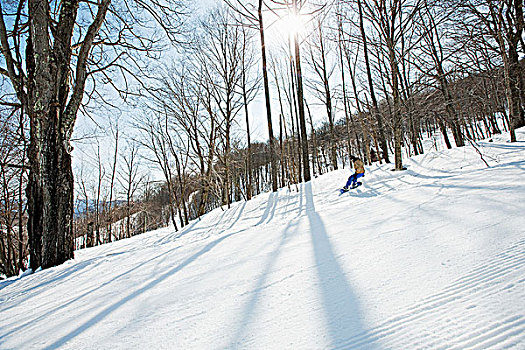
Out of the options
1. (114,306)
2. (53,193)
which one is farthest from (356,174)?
(53,193)

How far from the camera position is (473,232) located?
1768 millimetres

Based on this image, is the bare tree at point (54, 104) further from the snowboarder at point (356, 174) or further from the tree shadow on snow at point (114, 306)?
the snowboarder at point (356, 174)

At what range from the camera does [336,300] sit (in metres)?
1.28

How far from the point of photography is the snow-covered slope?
3.32 ft

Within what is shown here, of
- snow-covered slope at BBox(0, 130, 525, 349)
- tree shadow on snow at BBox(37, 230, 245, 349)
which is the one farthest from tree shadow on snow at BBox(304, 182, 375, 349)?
tree shadow on snow at BBox(37, 230, 245, 349)

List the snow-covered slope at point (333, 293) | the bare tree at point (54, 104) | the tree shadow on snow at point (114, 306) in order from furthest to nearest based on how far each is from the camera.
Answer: the bare tree at point (54, 104), the tree shadow on snow at point (114, 306), the snow-covered slope at point (333, 293)

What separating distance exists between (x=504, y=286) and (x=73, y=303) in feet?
10.6

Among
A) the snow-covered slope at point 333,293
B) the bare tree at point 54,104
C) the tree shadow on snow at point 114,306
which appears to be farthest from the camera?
the bare tree at point 54,104

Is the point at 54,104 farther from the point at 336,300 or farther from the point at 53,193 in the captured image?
the point at 336,300

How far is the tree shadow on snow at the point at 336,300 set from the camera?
1.02 m

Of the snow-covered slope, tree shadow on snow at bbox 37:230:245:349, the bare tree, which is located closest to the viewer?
the snow-covered slope

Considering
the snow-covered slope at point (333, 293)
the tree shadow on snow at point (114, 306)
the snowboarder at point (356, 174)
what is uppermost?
the snowboarder at point (356, 174)

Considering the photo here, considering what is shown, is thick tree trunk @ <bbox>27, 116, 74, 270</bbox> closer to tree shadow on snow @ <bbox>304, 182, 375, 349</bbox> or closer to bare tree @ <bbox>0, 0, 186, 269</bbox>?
bare tree @ <bbox>0, 0, 186, 269</bbox>

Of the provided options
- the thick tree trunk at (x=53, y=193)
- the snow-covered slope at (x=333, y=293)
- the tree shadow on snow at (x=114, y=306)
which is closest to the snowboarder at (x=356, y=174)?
the snow-covered slope at (x=333, y=293)
